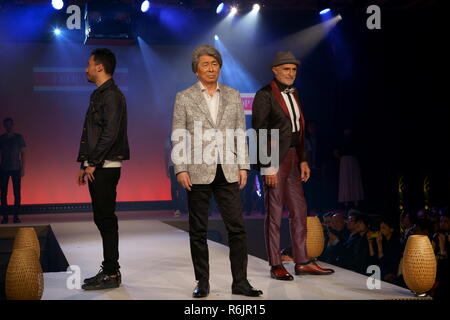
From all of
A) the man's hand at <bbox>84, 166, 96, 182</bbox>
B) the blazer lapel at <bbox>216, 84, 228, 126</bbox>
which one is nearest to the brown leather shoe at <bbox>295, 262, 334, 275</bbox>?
the blazer lapel at <bbox>216, 84, 228, 126</bbox>

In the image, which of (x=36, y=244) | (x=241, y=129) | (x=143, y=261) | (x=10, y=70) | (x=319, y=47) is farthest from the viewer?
(x=319, y=47)

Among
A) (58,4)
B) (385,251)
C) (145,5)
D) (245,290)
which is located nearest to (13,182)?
(58,4)

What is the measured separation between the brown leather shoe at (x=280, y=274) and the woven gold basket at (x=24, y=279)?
4.66ft

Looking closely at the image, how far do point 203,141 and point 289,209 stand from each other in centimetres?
103

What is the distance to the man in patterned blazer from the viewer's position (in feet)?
11.9

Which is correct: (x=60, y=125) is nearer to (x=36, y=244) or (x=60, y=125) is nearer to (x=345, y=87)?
(x=345, y=87)

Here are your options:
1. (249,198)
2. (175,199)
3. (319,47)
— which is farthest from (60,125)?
(319,47)

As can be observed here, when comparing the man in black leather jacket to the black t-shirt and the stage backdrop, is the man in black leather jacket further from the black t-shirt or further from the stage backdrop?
the stage backdrop

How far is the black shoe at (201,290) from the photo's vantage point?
143 inches

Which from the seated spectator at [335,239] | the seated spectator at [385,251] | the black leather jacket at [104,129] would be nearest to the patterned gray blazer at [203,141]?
the black leather jacket at [104,129]

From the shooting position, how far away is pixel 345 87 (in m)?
11.8

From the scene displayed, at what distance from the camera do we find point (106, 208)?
397 centimetres

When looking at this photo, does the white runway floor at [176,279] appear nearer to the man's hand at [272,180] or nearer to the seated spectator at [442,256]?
the seated spectator at [442,256]

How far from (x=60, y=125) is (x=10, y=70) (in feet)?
4.07
